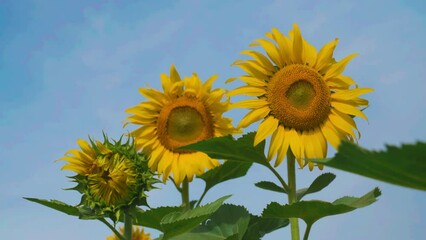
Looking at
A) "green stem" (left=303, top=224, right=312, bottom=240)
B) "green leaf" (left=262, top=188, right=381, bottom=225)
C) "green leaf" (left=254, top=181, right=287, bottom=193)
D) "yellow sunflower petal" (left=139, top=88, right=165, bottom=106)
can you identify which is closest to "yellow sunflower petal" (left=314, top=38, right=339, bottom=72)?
"green leaf" (left=254, top=181, right=287, bottom=193)

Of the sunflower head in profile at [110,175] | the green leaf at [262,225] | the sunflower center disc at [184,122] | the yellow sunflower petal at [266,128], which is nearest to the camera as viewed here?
the sunflower head in profile at [110,175]

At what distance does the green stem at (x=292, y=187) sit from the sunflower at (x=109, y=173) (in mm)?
889

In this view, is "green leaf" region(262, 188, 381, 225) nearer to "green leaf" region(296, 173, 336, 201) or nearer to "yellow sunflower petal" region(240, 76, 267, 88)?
"green leaf" region(296, 173, 336, 201)

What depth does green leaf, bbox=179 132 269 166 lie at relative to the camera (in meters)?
3.52

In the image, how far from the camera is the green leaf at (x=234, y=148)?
139 inches

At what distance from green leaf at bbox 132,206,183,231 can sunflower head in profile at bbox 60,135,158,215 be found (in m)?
0.08

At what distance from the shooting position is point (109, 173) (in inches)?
143

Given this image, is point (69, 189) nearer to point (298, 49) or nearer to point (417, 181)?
point (298, 49)

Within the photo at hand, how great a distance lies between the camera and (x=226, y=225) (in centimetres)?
405

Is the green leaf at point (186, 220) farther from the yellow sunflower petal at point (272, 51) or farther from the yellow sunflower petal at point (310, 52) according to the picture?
the yellow sunflower petal at point (310, 52)

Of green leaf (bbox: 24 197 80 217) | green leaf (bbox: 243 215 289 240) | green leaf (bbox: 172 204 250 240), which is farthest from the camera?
green leaf (bbox: 243 215 289 240)

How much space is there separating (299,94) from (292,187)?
2.47 ft

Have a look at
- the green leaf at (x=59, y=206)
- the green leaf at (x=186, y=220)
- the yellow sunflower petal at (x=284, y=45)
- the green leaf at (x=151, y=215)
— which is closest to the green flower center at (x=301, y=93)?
the yellow sunflower petal at (x=284, y=45)

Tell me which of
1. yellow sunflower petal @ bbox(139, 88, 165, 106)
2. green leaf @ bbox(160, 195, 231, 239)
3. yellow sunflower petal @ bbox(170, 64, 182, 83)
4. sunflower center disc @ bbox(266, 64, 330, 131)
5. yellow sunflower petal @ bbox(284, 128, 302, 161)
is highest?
yellow sunflower petal @ bbox(170, 64, 182, 83)
